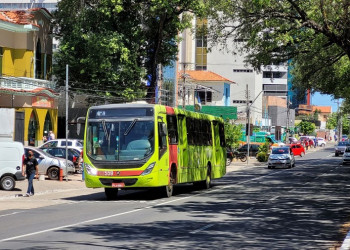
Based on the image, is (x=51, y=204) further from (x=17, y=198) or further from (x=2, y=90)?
(x=2, y=90)

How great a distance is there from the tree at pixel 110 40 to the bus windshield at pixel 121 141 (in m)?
23.0

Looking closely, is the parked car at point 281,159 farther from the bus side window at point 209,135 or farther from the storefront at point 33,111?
the bus side window at point 209,135

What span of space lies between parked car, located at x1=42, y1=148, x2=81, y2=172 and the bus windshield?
14603 millimetres

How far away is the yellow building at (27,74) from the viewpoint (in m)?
44.2

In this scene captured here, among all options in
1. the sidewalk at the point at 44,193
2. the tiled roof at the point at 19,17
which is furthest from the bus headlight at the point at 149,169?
the tiled roof at the point at 19,17

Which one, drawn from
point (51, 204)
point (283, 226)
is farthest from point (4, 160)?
point (283, 226)

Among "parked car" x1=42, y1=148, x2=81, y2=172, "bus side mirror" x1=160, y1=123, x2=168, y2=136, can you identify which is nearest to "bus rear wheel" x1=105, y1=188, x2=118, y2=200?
"bus side mirror" x1=160, y1=123, x2=168, y2=136

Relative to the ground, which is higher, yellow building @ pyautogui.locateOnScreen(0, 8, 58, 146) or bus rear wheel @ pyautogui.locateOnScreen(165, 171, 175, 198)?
yellow building @ pyautogui.locateOnScreen(0, 8, 58, 146)

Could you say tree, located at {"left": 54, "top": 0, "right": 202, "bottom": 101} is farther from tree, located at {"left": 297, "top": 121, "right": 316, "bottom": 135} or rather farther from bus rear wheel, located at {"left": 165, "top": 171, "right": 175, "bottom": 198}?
tree, located at {"left": 297, "top": 121, "right": 316, "bottom": 135}

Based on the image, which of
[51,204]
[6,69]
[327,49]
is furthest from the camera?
[6,69]

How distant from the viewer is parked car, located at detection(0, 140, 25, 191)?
97.3ft

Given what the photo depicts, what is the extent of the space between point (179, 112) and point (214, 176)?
21.5ft

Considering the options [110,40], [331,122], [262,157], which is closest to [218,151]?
[110,40]

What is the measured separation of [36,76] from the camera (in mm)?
48656
